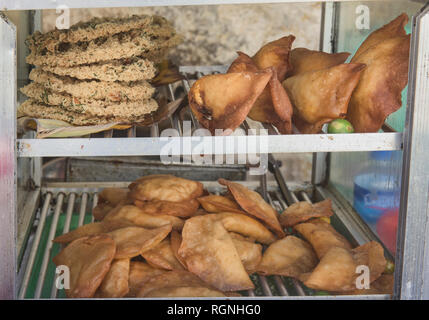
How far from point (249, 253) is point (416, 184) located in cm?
55

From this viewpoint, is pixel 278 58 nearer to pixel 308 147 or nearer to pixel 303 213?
pixel 308 147

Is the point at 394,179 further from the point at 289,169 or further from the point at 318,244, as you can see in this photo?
the point at 289,169

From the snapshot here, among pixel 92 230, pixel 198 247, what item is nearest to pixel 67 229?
pixel 92 230

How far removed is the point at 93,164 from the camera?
2598mm

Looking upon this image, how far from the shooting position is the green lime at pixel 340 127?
1.39 meters

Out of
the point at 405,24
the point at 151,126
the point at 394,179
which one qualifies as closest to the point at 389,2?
the point at 405,24

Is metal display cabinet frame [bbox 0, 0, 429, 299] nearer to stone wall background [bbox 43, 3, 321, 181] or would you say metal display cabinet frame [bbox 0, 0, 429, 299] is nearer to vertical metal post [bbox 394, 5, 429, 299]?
vertical metal post [bbox 394, 5, 429, 299]

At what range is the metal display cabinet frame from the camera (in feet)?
4.05

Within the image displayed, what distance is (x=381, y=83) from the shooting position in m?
1.38

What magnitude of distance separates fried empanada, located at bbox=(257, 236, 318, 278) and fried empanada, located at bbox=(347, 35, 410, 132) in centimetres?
45

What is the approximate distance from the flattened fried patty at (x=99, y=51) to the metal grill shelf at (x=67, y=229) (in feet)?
2.15

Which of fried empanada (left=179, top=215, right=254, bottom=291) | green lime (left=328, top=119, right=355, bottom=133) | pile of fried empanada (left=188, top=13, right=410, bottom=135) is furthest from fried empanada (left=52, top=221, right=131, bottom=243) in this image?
green lime (left=328, top=119, right=355, bottom=133)

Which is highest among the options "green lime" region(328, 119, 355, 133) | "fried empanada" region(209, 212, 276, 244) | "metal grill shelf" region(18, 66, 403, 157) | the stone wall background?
the stone wall background

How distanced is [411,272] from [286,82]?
2.08 ft
